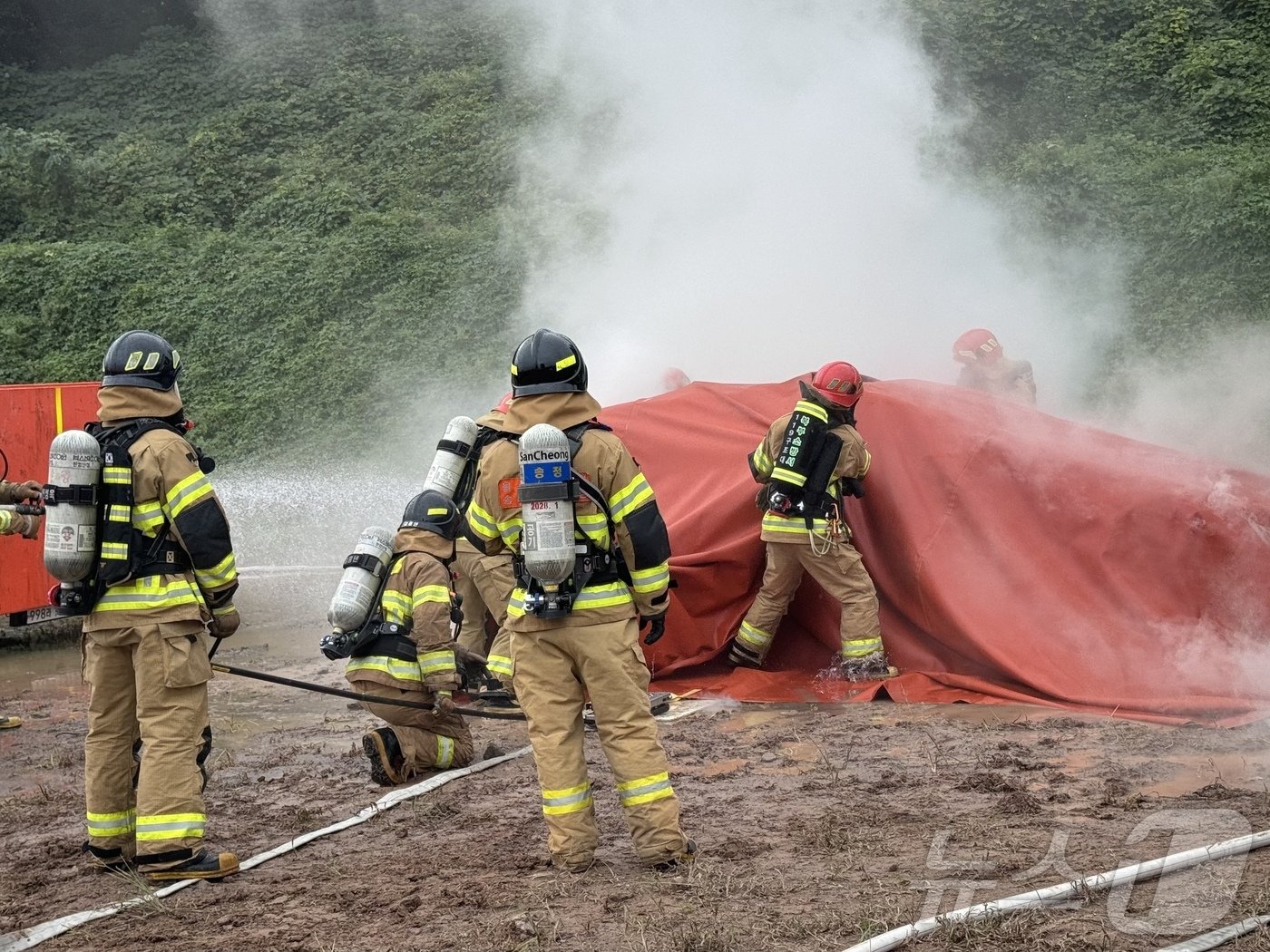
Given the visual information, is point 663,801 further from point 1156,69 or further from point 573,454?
point 1156,69

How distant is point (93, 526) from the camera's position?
4422 mm

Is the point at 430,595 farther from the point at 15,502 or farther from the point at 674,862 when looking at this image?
the point at 15,502

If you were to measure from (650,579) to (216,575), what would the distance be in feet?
4.77

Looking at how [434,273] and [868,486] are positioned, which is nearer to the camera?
[868,486]

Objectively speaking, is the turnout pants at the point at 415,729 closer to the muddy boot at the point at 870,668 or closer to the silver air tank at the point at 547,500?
the silver air tank at the point at 547,500

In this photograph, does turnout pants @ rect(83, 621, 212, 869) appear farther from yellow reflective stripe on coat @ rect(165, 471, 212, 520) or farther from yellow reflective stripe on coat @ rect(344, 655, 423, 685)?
yellow reflective stripe on coat @ rect(344, 655, 423, 685)

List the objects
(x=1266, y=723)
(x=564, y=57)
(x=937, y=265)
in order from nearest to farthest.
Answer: (x=1266, y=723) < (x=937, y=265) < (x=564, y=57)

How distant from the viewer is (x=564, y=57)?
68.0ft

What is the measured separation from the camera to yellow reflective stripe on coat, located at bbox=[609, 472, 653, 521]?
430cm

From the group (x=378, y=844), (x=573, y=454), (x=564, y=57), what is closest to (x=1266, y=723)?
(x=573, y=454)

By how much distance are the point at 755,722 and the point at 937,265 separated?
7963 mm

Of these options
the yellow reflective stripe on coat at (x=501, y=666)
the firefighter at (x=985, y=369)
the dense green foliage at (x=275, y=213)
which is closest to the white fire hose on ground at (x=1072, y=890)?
the yellow reflective stripe on coat at (x=501, y=666)

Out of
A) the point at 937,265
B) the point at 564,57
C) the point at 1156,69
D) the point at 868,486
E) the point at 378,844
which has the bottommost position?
the point at 378,844

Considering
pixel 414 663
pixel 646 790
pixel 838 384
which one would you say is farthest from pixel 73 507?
pixel 838 384
